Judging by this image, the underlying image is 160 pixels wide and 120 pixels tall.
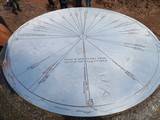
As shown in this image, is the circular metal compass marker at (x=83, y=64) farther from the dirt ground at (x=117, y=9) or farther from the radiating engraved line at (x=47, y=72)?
the dirt ground at (x=117, y=9)

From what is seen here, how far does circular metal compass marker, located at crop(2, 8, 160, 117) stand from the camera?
2.81 metres

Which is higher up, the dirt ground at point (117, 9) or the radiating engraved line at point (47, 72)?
the radiating engraved line at point (47, 72)

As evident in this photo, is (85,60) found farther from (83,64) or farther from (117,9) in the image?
(117,9)

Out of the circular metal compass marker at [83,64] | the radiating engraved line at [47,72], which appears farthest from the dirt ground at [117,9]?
the radiating engraved line at [47,72]

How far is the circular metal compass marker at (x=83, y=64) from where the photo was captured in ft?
9.21

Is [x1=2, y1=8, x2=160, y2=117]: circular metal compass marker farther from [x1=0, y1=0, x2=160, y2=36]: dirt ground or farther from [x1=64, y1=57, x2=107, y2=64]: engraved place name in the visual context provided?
[x1=0, y1=0, x2=160, y2=36]: dirt ground

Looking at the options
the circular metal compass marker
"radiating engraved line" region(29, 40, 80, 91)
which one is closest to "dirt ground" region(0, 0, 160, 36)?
the circular metal compass marker

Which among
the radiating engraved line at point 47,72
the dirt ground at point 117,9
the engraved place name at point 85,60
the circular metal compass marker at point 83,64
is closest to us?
the circular metal compass marker at point 83,64

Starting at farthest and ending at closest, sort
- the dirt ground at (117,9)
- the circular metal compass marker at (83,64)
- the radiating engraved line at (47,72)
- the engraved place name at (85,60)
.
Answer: the dirt ground at (117,9)
the engraved place name at (85,60)
the radiating engraved line at (47,72)
the circular metal compass marker at (83,64)

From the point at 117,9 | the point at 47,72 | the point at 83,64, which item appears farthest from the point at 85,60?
the point at 117,9

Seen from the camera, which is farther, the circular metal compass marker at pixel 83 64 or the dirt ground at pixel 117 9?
the dirt ground at pixel 117 9

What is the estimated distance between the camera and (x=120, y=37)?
3.48 m

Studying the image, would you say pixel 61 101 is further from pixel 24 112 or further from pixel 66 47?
pixel 66 47

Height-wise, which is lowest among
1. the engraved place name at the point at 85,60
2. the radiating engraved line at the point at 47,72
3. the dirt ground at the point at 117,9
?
the dirt ground at the point at 117,9
